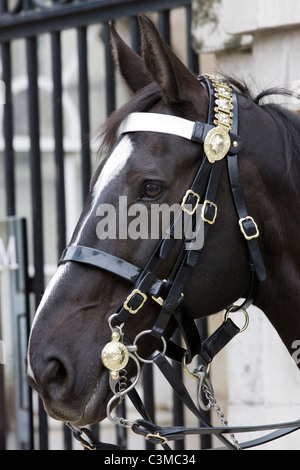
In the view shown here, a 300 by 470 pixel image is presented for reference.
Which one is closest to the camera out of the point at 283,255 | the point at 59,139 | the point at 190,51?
the point at 283,255

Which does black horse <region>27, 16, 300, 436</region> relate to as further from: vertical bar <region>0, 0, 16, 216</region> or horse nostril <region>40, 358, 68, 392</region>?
vertical bar <region>0, 0, 16, 216</region>

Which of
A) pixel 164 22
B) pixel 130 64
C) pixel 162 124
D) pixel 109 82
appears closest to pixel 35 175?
pixel 109 82

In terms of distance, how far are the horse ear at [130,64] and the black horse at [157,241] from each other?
117 mm

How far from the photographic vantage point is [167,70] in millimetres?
2184

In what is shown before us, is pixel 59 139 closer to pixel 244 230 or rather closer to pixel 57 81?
pixel 57 81

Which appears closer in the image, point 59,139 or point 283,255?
point 283,255

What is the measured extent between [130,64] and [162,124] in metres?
0.34

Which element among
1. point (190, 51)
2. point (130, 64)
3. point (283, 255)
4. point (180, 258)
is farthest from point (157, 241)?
point (190, 51)

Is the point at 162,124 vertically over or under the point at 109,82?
under

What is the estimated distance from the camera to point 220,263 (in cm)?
221

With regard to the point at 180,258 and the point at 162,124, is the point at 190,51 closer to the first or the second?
the point at 162,124

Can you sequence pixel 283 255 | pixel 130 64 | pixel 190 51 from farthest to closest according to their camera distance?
pixel 190 51 → pixel 130 64 → pixel 283 255

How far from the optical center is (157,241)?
7.10ft

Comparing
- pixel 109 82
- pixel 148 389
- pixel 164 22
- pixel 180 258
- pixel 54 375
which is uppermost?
pixel 164 22
